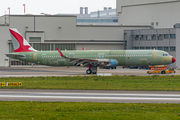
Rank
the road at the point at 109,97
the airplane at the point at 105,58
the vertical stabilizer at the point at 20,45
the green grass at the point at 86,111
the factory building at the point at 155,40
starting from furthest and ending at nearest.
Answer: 1. the factory building at the point at 155,40
2. the vertical stabilizer at the point at 20,45
3. the airplane at the point at 105,58
4. the road at the point at 109,97
5. the green grass at the point at 86,111

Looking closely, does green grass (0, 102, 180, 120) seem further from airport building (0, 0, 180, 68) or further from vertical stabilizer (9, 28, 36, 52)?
airport building (0, 0, 180, 68)

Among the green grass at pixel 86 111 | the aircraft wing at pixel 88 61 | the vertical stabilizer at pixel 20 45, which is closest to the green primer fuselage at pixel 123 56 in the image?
the aircraft wing at pixel 88 61

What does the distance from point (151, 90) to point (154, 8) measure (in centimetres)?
6490

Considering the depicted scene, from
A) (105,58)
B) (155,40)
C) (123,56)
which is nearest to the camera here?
(123,56)

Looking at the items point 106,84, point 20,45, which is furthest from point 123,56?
point 20,45

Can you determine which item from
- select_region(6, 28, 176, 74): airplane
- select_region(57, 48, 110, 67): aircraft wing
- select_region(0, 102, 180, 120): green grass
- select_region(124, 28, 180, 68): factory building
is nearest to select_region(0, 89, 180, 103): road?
select_region(0, 102, 180, 120): green grass

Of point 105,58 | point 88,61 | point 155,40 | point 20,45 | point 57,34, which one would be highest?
point 57,34

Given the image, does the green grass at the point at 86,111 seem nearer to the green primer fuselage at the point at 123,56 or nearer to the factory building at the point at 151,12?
the green primer fuselage at the point at 123,56

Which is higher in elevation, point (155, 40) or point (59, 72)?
point (155, 40)

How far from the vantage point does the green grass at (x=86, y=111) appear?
17.4 meters

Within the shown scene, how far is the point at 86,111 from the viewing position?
62.2 feet

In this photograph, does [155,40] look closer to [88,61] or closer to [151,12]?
[151,12]

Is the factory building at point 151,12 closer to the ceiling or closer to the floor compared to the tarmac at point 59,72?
closer to the ceiling

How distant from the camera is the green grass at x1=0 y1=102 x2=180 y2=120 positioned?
17359 mm
